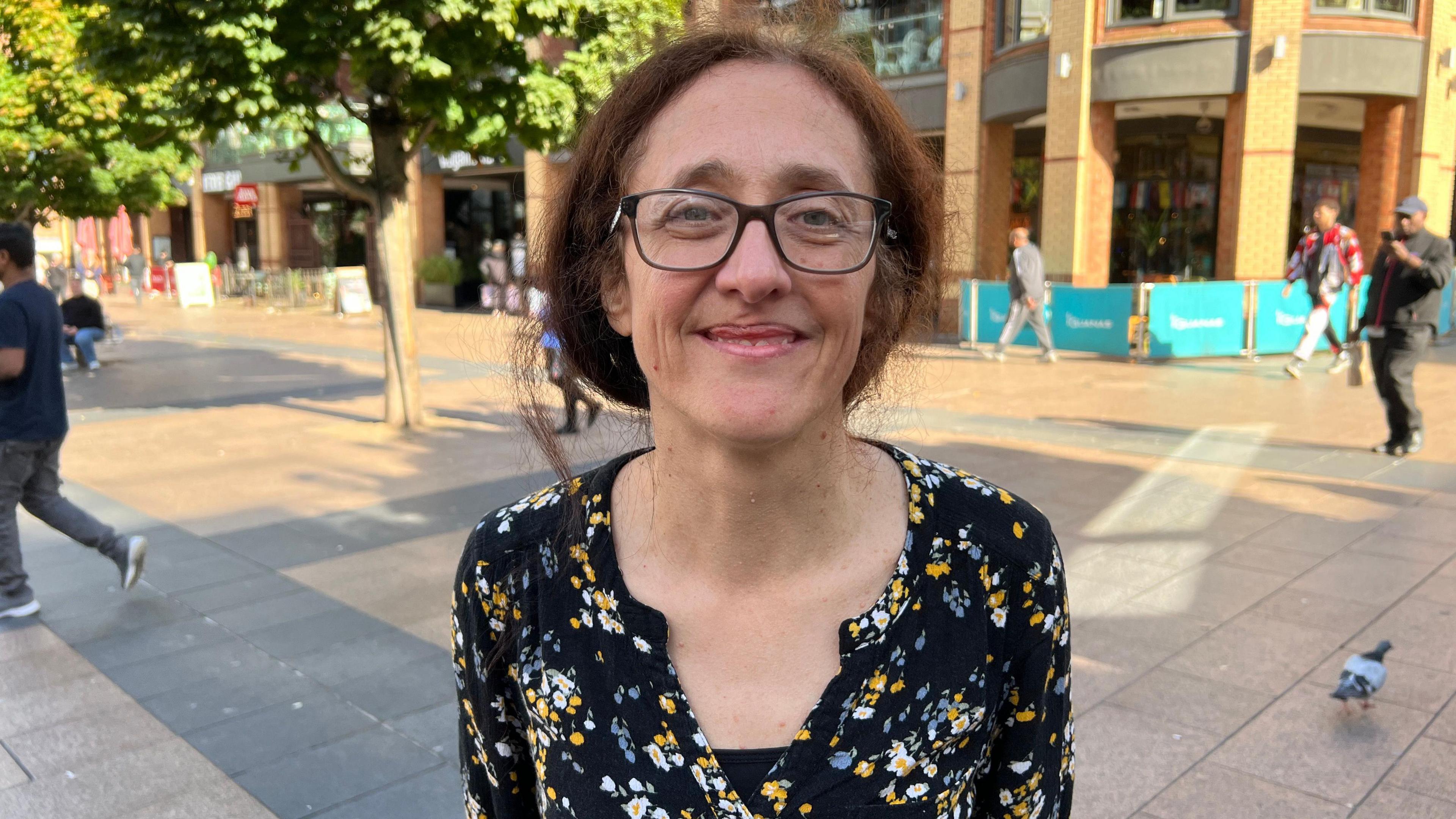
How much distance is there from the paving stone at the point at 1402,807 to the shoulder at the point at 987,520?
8.50ft

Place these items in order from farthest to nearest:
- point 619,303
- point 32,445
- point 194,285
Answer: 1. point 194,285
2. point 32,445
3. point 619,303

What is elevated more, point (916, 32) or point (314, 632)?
point (916, 32)

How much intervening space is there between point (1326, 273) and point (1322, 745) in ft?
34.7

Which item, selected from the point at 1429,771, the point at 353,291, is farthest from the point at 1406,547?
the point at 353,291

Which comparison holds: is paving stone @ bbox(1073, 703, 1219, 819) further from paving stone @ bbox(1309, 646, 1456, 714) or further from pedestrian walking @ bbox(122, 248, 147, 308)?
pedestrian walking @ bbox(122, 248, 147, 308)

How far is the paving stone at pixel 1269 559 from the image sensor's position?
590 centimetres

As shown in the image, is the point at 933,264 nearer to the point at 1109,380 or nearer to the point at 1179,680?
the point at 1179,680

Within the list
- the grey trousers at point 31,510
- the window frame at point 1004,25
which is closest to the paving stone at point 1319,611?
the grey trousers at point 31,510

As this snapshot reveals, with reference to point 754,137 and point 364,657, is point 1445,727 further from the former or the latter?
point 364,657

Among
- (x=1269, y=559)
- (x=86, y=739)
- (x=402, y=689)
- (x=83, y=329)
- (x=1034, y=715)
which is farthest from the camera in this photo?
(x=83, y=329)

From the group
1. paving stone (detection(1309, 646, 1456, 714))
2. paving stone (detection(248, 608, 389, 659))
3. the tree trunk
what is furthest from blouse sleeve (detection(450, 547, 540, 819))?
the tree trunk

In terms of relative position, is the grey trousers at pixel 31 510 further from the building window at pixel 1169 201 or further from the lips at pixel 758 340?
the building window at pixel 1169 201

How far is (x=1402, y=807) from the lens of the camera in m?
3.52

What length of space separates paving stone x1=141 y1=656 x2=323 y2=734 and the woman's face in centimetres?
357
